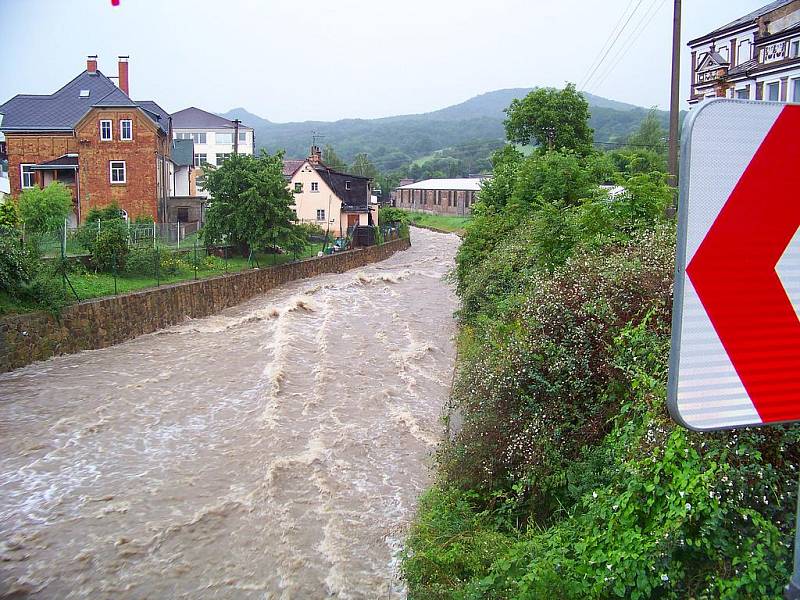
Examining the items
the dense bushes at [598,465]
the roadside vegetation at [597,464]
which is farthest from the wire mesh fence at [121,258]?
the dense bushes at [598,465]

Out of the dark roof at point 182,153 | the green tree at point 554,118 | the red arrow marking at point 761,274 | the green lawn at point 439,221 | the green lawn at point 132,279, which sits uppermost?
the green tree at point 554,118

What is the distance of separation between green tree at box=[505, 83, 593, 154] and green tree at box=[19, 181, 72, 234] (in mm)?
28250

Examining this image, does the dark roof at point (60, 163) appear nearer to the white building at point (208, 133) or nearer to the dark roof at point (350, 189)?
the dark roof at point (350, 189)

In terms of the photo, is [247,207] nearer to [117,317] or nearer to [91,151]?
[91,151]

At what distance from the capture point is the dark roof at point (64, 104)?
4200cm

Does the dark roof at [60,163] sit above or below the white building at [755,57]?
below

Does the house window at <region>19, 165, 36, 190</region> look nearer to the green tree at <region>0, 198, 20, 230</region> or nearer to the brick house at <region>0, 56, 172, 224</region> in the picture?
the brick house at <region>0, 56, 172, 224</region>

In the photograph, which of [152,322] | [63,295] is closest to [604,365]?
[63,295]

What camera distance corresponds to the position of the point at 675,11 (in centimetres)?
1596

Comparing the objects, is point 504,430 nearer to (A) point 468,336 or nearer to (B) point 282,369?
(A) point 468,336

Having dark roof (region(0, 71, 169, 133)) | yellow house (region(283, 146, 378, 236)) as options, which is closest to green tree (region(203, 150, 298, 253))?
dark roof (region(0, 71, 169, 133))

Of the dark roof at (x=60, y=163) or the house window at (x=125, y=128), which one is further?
the house window at (x=125, y=128)

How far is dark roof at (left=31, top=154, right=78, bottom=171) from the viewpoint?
1603 inches

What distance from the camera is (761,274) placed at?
1.96 meters
